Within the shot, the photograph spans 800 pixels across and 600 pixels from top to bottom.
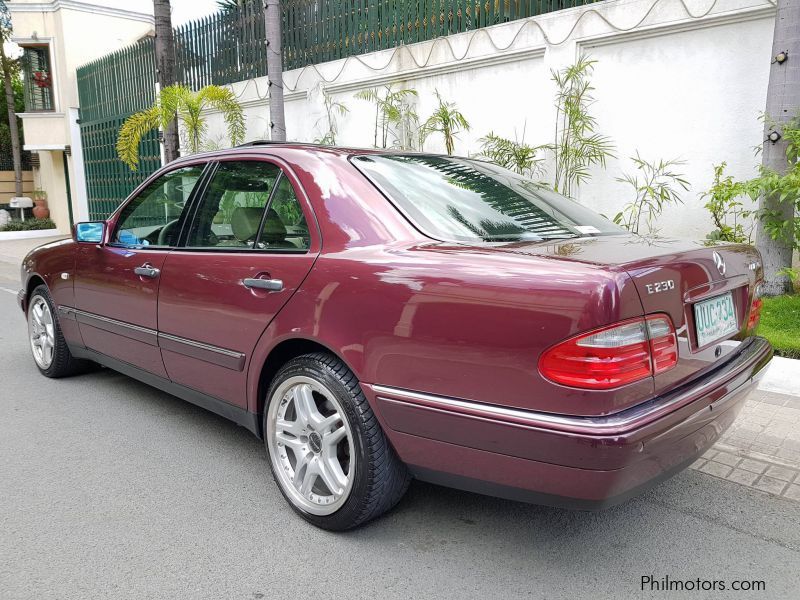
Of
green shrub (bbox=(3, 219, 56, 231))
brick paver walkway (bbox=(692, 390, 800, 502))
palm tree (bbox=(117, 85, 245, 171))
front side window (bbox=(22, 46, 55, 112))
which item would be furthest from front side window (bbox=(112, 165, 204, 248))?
front side window (bbox=(22, 46, 55, 112))

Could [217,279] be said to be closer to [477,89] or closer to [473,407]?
[473,407]

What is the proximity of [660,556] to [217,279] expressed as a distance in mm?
2231

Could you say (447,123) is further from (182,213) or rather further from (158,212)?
(182,213)

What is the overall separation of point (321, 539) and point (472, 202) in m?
1.56

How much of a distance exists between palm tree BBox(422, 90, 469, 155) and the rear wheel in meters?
5.24

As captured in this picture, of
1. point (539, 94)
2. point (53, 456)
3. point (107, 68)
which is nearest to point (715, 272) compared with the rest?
point (53, 456)

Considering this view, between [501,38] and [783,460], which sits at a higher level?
[501,38]

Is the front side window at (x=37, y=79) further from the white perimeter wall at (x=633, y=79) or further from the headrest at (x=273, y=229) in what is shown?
the headrest at (x=273, y=229)

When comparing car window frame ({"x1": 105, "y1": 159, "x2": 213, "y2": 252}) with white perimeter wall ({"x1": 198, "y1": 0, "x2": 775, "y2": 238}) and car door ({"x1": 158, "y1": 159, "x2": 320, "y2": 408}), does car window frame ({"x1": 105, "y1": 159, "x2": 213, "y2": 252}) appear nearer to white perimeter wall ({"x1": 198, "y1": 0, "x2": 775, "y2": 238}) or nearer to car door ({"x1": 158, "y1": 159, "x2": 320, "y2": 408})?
car door ({"x1": 158, "y1": 159, "x2": 320, "y2": 408})

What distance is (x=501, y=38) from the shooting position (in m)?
8.20

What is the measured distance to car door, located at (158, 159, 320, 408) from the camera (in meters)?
2.80

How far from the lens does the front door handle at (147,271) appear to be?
3489 millimetres

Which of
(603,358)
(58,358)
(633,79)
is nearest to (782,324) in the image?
(633,79)

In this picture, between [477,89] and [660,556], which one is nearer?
[660,556]
